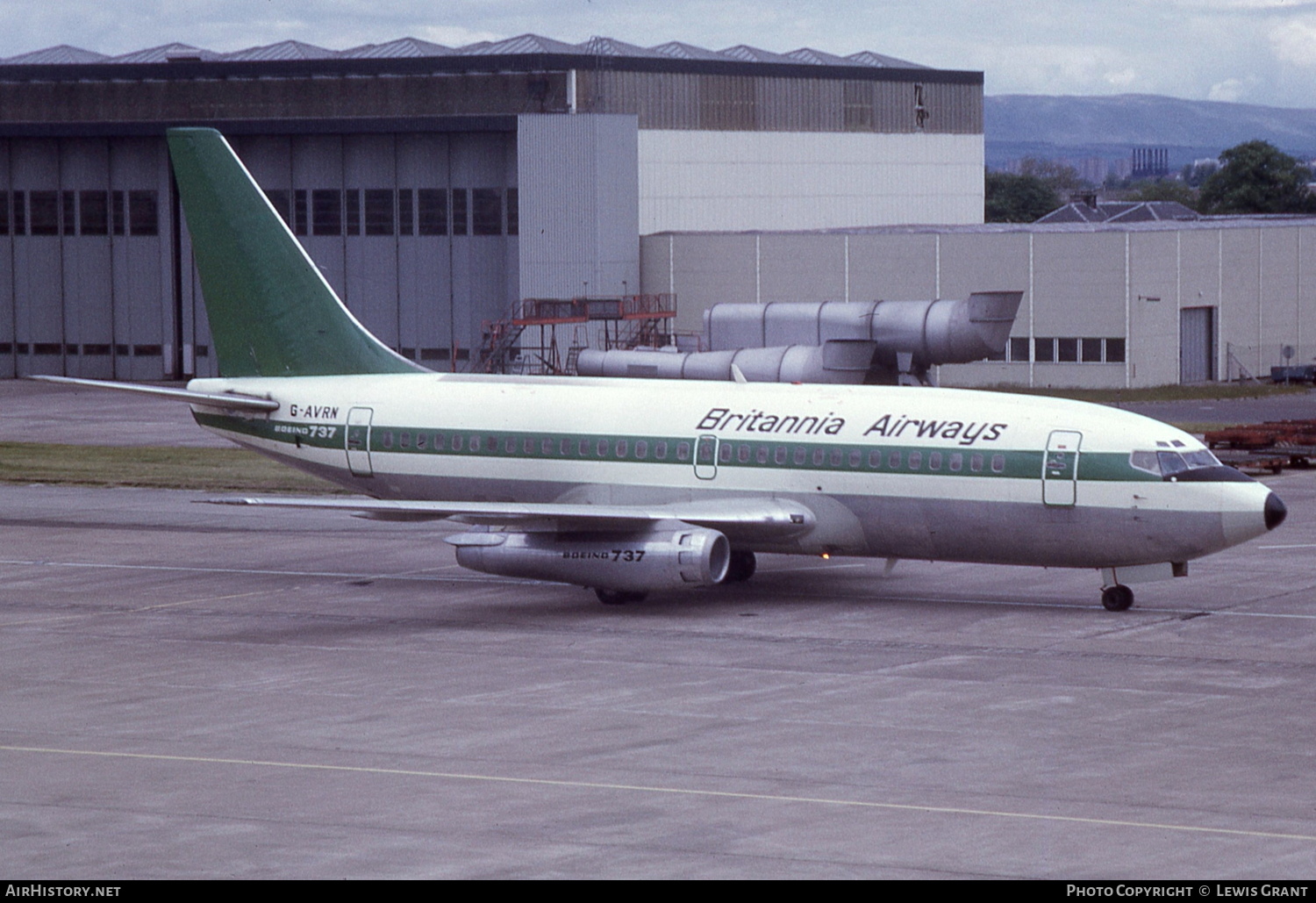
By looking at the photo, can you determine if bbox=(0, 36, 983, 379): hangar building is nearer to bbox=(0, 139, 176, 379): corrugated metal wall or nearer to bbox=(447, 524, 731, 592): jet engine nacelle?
bbox=(0, 139, 176, 379): corrugated metal wall

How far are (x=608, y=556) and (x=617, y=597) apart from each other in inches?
44.6

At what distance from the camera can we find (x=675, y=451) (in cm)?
3584

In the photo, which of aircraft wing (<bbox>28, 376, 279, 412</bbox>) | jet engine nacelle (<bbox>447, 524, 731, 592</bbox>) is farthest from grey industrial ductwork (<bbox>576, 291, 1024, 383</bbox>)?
jet engine nacelle (<bbox>447, 524, 731, 592</bbox>)

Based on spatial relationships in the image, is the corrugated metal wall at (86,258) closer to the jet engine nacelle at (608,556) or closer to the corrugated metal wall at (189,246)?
the corrugated metal wall at (189,246)

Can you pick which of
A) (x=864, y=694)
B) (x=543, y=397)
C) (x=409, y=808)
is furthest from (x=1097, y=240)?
(x=409, y=808)

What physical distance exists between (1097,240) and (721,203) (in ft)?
67.5

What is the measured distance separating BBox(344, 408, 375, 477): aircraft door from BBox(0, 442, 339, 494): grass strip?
42.2ft

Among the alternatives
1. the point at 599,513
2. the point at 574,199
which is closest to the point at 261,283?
the point at 599,513

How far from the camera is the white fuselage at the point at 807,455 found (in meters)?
32.3

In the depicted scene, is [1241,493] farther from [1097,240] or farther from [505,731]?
[1097,240]

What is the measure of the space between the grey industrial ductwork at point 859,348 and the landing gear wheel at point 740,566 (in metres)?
32.4

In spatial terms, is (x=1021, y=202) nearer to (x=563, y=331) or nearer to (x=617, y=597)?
(x=563, y=331)

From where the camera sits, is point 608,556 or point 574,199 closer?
point 608,556

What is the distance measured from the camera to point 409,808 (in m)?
20.6
